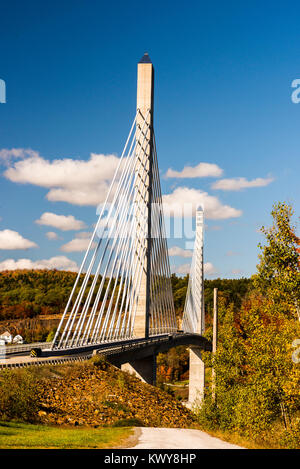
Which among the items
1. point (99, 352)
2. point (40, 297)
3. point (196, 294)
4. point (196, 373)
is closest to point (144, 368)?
point (99, 352)

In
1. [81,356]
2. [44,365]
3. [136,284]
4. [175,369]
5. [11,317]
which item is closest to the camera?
[44,365]

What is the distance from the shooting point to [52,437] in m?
12.4

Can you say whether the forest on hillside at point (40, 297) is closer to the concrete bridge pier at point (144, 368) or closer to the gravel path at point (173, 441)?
the concrete bridge pier at point (144, 368)

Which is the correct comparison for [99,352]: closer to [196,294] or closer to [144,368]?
[144,368]

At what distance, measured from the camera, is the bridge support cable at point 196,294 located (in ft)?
233

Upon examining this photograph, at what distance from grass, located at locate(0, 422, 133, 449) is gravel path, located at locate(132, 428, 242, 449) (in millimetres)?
509

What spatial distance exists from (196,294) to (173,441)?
2449 inches

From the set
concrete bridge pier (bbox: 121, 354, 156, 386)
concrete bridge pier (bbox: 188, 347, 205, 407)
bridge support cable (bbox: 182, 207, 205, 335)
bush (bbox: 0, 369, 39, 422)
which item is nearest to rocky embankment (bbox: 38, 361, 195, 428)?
bush (bbox: 0, 369, 39, 422)

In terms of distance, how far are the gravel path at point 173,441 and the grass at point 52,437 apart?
509mm

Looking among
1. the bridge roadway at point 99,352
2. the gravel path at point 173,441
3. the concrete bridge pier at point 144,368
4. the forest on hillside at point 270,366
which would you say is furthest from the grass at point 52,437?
the concrete bridge pier at point 144,368
